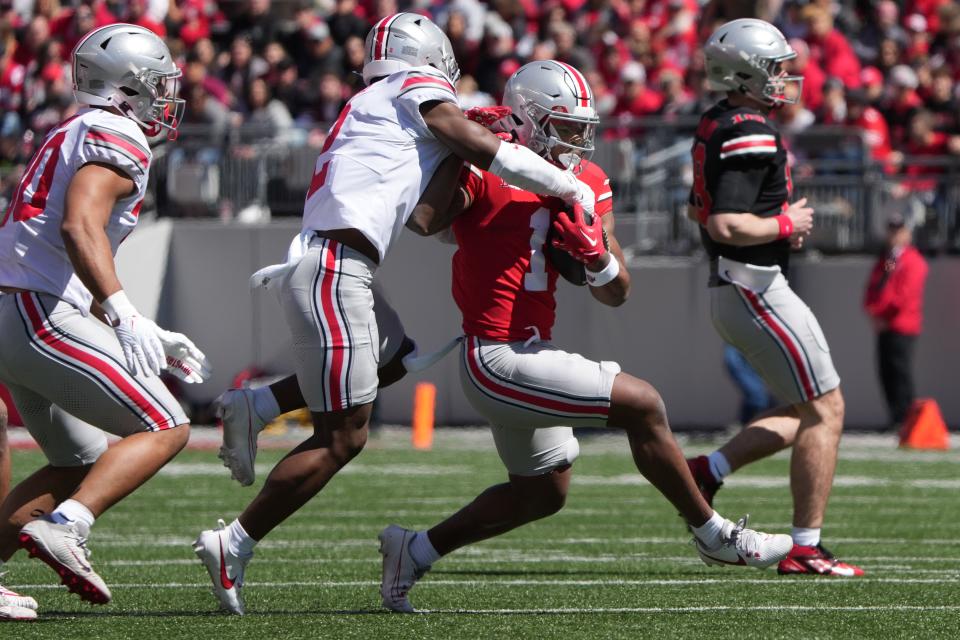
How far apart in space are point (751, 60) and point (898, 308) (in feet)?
22.4

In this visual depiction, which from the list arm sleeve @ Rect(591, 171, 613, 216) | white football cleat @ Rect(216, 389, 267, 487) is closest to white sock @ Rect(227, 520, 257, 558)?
white football cleat @ Rect(216, 389, 267, 487)

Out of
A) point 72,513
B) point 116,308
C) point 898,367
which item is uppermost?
point 116,308

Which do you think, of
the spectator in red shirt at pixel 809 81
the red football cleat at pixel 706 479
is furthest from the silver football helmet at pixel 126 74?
the spectator in red shirt at pixel 809 81

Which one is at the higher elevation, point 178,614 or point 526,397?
point 526,397

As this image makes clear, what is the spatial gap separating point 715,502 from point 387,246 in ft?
13.5

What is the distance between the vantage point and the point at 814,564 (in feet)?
20.1

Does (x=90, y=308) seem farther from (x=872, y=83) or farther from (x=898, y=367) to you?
(x=872, y=83)

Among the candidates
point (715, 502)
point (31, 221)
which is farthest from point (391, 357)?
point (715, 502)

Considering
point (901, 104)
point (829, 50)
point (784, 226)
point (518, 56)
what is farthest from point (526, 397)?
point (829, 50)

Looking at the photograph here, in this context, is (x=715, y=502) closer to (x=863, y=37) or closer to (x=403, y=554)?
(x=403, y=554)

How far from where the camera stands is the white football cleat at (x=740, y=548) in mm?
5219

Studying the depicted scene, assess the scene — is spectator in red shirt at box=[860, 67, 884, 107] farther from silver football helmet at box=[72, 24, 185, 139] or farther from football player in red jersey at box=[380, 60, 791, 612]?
silver football helmet at box=[72, 24, 185, 139]

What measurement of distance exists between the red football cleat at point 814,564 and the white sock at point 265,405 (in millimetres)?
1900

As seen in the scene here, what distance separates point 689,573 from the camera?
6145 mm
